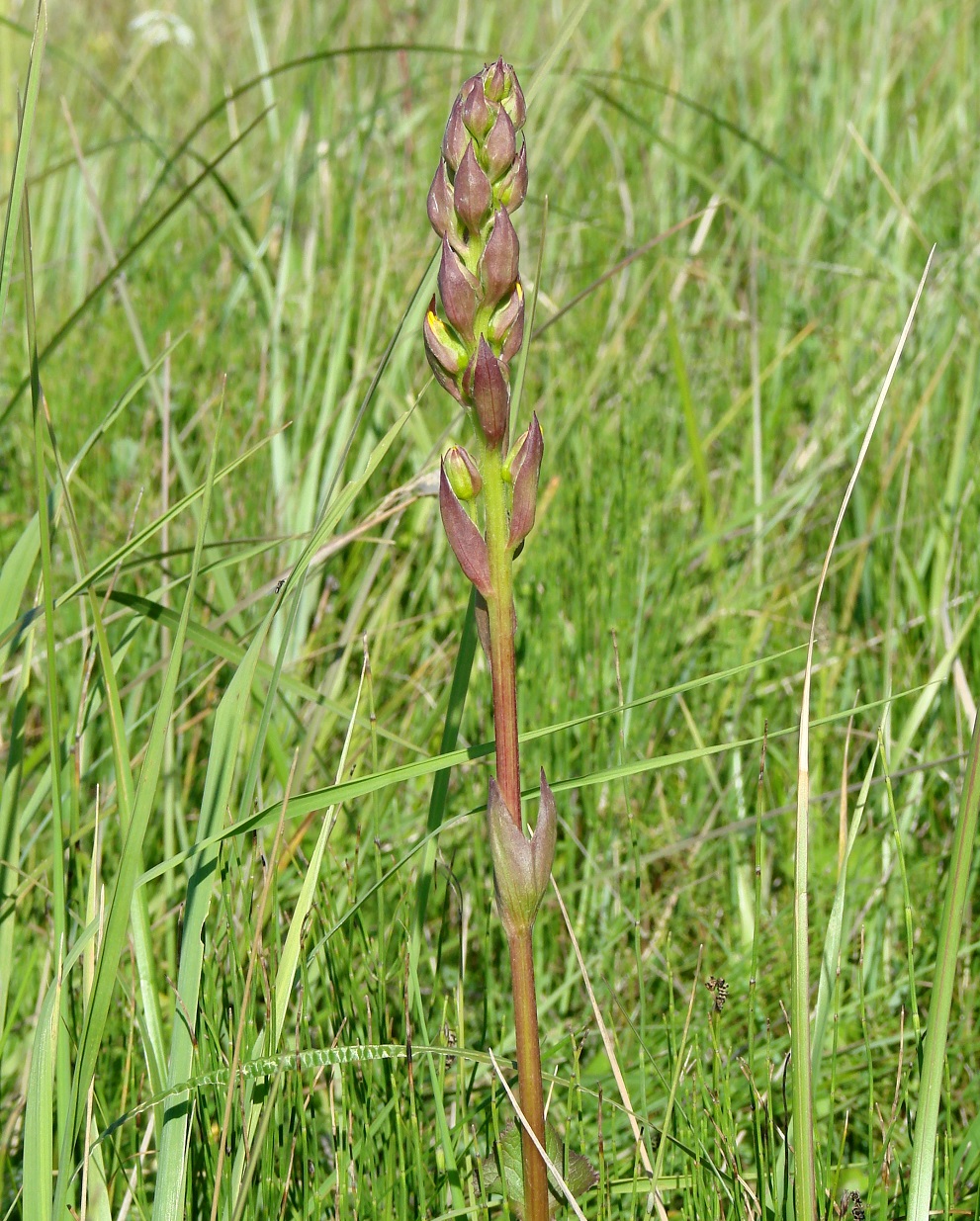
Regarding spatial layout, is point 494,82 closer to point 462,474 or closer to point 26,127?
point 462,474

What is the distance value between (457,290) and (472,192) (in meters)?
0.06

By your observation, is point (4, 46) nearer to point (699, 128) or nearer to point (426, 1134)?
point (699, 128)

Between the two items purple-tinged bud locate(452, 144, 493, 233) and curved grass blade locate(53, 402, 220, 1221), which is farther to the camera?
curved grass blade locate(53, 402, 220, 1221)

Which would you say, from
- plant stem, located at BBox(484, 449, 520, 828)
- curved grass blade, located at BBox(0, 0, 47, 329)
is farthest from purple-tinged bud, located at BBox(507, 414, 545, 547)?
curved grass blade, located at BBox(0, 0, 47, 329)

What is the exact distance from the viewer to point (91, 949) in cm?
103

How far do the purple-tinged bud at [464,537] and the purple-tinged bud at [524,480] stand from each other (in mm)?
27

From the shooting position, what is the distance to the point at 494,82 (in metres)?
0.76

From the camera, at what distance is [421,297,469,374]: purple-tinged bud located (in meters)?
0.80

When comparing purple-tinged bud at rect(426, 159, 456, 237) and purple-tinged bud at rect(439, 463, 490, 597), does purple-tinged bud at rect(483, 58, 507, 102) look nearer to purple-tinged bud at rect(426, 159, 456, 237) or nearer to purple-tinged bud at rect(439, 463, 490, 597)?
purple-tinged bud at rect(426, 159, 456, 237)

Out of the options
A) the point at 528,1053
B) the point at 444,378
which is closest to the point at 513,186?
the point at 444,378

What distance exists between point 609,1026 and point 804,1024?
54 centimetres

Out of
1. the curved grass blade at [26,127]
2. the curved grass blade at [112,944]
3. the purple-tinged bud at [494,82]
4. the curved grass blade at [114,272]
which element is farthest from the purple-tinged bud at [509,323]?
the curved grass blade at [114,272]

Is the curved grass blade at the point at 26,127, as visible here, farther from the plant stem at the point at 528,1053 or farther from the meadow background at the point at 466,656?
the plant stem at the point at 528,1053

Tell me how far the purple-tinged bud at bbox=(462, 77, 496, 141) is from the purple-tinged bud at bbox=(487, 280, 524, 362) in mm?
102
